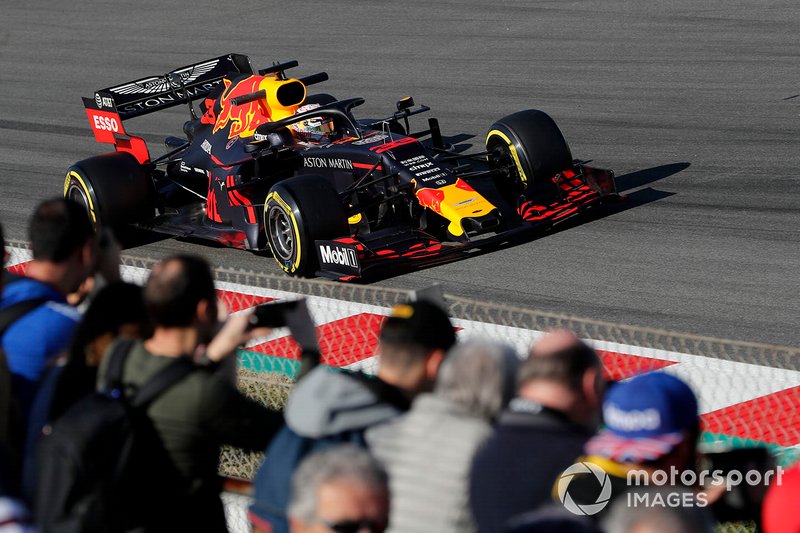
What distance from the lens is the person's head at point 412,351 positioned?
3.50m

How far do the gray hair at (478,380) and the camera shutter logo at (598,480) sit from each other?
0.25m

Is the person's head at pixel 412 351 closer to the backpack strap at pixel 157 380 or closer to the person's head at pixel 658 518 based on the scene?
the backpack strap at pixel 157 380

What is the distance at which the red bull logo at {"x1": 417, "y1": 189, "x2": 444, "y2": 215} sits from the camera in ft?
30.6

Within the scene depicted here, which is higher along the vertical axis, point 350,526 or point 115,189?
point 350,526

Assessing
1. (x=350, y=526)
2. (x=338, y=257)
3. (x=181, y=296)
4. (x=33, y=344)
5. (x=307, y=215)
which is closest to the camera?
(x=350, y=526)

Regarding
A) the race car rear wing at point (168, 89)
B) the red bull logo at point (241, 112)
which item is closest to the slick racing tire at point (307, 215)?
the red bull logo at point (241, 112)

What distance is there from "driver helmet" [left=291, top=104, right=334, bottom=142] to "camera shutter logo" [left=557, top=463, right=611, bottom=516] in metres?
7.27

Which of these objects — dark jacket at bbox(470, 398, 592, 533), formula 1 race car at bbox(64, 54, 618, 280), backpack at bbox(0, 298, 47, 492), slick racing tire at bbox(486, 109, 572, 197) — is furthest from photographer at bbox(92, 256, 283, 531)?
slick racing tire at bbox(486, 109, 572, 197)

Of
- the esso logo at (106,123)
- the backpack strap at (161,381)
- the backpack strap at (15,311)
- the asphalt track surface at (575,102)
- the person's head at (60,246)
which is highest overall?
the person's head at (60,246)

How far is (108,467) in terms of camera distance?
133 inches

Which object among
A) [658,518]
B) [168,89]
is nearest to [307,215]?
[168,89]

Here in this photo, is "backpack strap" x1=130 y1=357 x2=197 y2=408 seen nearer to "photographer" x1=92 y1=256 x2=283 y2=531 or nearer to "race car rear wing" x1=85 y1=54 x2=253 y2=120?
"photographer" x1=92 y1=256 x2=283 y2=531

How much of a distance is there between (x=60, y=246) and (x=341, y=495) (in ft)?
6.08

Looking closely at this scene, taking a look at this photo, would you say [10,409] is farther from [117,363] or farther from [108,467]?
[108,467]
